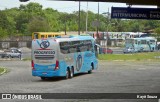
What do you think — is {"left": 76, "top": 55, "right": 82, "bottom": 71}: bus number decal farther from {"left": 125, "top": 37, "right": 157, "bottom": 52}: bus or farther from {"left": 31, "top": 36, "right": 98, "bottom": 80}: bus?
{"left": 125, "top": 37, "right": 157, "bottom": 52}: bus

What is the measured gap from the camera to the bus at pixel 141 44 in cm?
9562

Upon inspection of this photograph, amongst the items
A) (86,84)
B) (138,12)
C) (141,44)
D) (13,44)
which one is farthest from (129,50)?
(138,12)

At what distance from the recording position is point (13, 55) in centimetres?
7219

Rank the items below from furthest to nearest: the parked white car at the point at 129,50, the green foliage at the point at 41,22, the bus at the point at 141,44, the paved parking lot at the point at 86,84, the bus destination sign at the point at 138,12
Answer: the green foliage at the point at 41,22 → the bus at the point at 141,44 → the parked white car at the point at 129,50 → the bus destination sign at the point at 138,12 → the paved parking lot at the point at 86,84

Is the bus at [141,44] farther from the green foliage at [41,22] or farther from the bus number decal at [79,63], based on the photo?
the bus number decal at [79,63]

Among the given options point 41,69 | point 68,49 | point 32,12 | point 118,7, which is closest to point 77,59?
point 68,49

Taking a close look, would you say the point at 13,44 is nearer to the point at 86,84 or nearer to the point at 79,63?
the point at 79,63

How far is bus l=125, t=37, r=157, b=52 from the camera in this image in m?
95.6

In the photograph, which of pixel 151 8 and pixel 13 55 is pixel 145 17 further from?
pixel 13 55

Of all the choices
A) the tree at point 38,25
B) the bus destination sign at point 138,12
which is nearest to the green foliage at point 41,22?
the tree at point 38,25

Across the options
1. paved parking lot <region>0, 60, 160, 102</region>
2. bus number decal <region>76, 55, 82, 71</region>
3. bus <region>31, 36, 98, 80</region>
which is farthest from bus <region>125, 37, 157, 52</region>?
bus <region>31, 36, 98, 80</region>

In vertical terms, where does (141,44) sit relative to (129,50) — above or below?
above

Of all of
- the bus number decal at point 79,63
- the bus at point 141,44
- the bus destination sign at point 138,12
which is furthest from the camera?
the bus at point 141,44

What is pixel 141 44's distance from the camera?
97750mm
